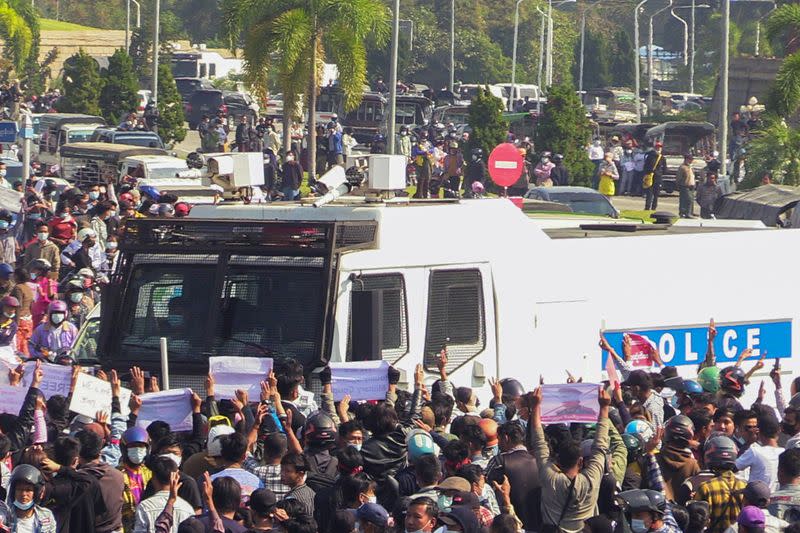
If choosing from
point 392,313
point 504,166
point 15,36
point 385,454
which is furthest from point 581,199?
point 15,36

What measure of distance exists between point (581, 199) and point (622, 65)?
61.9 metres

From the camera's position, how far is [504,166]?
760 inches

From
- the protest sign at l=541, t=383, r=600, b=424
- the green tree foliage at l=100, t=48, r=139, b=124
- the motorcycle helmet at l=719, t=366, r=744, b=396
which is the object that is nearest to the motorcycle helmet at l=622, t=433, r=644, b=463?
the protest sign at l=541, t=383, r=600, b=424

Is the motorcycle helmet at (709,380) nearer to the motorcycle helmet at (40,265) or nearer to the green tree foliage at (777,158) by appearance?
the motorcycle helmet at (40,265)

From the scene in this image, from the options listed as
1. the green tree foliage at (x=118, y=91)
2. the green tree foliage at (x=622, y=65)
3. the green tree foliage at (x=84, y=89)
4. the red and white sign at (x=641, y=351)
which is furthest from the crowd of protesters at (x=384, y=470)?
the green tree foliage at (x=622, y=65)

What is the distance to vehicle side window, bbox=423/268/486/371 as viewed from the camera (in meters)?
12.0

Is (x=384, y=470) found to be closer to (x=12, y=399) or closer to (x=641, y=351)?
(x=12, y=399)

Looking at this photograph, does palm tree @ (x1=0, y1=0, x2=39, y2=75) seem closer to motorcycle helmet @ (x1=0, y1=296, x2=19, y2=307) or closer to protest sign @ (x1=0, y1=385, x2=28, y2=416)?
motorcycle helmet @ (x1=0, y1=296, x2=19, y2=307)

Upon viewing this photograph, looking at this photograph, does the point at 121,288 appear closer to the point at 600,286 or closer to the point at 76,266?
the point at 600,286

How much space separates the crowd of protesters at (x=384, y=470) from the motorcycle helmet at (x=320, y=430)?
0.03 feet

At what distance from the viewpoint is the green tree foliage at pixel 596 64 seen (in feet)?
286

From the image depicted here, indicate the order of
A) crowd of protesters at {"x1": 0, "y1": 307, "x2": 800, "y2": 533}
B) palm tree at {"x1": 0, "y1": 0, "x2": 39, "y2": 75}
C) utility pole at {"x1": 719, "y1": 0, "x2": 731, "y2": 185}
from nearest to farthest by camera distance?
crowd of protesters at {"x1": 0, "y1": 307, "x2": 800, "y2": 533}, utility pole at {"x1": 719, "y1": 0, "x2": 731, "y2": 185}, palm tree at {"x1": 0, "y1": 0, "x2": 39, "y2": 75}

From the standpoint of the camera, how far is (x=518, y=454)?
29.3 ft

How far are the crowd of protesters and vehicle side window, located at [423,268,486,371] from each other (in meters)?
1.38
